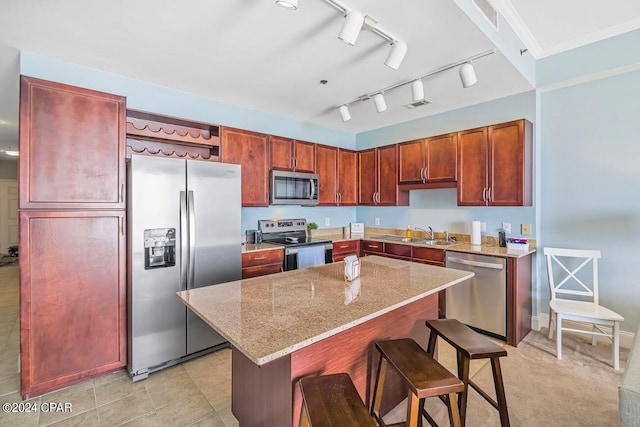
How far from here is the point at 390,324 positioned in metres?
1.87

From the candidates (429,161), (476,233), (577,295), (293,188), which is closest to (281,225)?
(293,188)

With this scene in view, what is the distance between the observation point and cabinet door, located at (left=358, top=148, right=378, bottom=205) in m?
4.51

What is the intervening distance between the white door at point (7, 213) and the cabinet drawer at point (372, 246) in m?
8.97

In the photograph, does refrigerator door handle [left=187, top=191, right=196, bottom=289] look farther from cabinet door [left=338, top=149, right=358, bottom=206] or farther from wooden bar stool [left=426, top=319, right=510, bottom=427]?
cabinet door [left=338, top=149, right=358, bottom=206]

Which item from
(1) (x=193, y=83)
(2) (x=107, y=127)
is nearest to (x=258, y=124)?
(1) (x=193, y=83)

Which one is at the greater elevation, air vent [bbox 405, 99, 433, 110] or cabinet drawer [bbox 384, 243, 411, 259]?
air vent [bbox 405, 99, 433, 110]

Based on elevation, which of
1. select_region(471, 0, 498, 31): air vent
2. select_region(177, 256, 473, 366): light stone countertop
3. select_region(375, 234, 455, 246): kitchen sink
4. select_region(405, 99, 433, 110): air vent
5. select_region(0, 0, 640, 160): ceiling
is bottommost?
select_region(177, 256, 473, 366): light stone countertop

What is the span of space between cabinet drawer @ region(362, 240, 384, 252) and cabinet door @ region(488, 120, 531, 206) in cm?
144

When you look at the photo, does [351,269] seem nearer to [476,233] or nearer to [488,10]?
[488,10]

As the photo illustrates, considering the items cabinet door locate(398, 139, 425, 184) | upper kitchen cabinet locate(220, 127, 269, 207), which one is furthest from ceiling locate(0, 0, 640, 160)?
cabinet door locate(398, 139, 425, 184)

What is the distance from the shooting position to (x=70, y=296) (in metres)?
2.21

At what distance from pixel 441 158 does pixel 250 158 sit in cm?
235

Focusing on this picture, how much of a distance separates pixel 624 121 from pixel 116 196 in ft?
15.0

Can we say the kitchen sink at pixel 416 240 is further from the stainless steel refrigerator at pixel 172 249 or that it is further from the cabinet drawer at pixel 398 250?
the stainless steel refrigerator at pixel 172 249
